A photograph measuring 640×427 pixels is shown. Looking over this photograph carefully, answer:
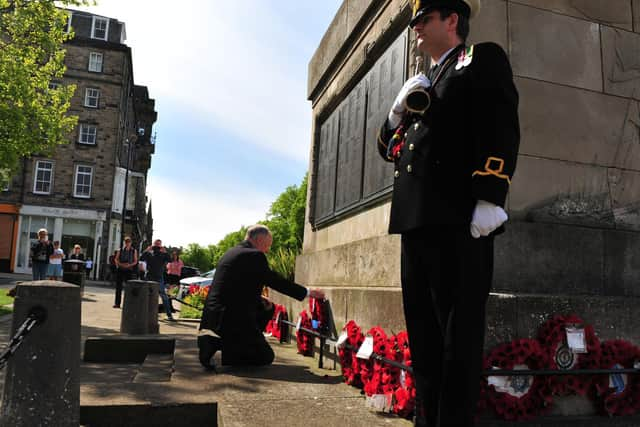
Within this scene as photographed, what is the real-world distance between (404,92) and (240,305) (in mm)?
3455

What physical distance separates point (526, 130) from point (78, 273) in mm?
13213

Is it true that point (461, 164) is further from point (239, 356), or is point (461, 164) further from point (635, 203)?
point (239, 356)

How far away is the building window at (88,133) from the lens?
36.6m

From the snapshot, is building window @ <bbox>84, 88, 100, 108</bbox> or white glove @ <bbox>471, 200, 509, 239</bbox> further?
building window @ <bbox>84, 88, 100, 108</bbox>

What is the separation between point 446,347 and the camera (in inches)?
89.5

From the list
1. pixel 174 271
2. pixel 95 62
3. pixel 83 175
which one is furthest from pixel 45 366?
pixel 95 62

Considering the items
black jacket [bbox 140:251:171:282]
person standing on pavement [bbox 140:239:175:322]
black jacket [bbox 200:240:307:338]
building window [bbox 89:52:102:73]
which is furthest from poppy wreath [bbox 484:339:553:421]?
building window [bbox 89:52:102:73]

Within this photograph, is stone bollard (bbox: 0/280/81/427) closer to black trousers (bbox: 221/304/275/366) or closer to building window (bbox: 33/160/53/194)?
black trousers (bbox: 221/304/275/366)

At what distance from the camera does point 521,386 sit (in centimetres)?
345

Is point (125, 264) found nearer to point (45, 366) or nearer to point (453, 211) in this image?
point (45, 366)

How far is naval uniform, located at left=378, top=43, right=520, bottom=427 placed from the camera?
2.24 meters

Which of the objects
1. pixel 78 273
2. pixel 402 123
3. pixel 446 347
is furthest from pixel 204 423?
pixel 78 273

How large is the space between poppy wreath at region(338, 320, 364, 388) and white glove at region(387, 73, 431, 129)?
7.38 feet

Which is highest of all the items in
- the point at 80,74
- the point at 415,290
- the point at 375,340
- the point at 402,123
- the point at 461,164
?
the point at 80,74
